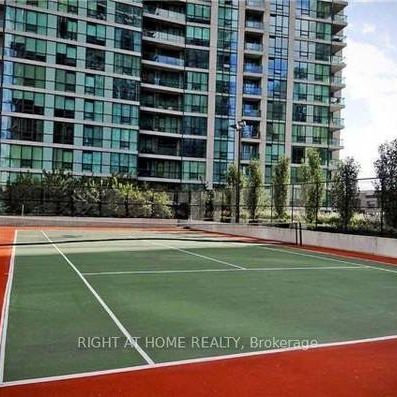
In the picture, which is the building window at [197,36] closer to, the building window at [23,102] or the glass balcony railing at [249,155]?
the glass balcony railing at [249,155]

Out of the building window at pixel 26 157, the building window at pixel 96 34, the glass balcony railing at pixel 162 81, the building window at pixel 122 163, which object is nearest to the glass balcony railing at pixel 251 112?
the glass balcony railing at pixel 162 81

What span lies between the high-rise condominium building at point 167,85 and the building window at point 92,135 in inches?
4.3

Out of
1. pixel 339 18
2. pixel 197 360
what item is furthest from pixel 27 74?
pixel 197 360

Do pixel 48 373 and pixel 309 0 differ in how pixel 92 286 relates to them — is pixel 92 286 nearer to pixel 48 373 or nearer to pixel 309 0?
pixel 48 373

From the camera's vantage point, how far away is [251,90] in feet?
226

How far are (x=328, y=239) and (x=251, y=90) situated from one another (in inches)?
1930

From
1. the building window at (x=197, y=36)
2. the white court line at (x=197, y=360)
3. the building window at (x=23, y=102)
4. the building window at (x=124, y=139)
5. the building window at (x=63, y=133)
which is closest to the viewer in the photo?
the white court line at (x=197, y=360)

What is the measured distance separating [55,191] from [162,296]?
91.5 ft

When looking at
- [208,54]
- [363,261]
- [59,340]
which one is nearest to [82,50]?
[208,54]

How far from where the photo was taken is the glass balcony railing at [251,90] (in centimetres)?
6873

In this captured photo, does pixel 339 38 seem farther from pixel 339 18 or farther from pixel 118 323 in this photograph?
pixel 118 323

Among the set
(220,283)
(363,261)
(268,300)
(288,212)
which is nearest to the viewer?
(268,300)

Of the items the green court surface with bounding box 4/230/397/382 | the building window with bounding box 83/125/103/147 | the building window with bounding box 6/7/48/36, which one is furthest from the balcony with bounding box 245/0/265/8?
the green court surface with bounding box 4/230/397/382

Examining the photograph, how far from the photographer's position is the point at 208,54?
6575 cm
